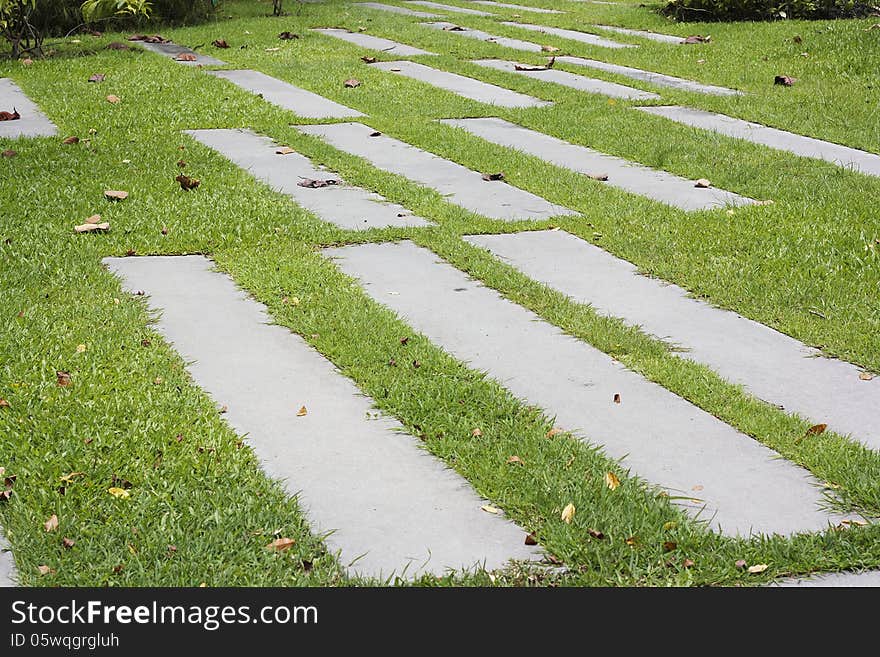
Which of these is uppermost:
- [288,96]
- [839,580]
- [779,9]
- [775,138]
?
[779,9]

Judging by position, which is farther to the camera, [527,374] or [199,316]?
[199,316]

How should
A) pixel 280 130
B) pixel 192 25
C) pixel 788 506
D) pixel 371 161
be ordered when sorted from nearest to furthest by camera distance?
pixel 788 506 < pixel 371 161 < pixel 280 130 < pixel 192 25

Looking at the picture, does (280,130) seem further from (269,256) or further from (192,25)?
(192,25)

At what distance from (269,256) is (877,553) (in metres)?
2.81

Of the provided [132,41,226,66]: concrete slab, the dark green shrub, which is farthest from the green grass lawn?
the dark green shrub

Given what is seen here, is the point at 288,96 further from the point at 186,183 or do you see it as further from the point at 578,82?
the point at 186,183

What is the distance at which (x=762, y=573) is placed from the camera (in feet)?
7.89

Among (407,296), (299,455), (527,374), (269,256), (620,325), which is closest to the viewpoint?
(299,455)

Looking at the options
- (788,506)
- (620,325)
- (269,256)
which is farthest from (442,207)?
(788,506)

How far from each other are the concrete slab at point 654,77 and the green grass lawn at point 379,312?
0.21m

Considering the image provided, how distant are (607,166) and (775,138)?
1251 millimetres

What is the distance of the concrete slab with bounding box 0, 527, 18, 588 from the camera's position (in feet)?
7.72

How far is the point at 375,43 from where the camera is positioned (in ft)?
36.2

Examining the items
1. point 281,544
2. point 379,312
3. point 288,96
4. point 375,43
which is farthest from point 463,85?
point 281,544
